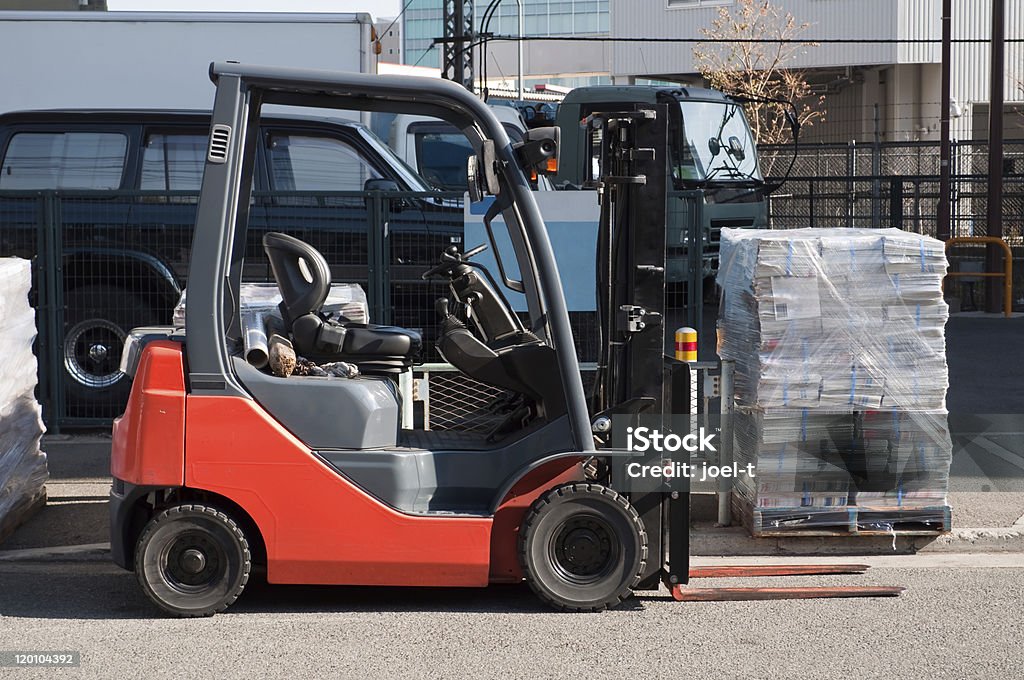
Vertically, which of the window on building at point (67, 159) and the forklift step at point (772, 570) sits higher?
the window on building at point (67, 159)

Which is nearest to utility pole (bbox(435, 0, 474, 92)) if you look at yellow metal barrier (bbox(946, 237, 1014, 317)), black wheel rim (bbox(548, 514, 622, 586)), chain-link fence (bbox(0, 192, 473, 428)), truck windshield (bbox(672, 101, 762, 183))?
truck windshield (bbox(672, 101, 762, 183))

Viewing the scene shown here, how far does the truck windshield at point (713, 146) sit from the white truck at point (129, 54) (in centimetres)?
787

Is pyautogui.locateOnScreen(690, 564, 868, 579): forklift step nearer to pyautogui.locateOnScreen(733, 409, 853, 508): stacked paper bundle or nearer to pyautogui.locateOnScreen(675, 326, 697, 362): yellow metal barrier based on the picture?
pyautogui.locateOnScreen(733, 409, 853, 508): stacked paper bundle

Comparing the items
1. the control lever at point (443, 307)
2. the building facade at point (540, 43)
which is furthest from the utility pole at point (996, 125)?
the building facade at point (540, 43)

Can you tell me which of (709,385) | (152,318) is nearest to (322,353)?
(709,385)

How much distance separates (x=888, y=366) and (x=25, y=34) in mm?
8956

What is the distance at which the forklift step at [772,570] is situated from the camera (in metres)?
6.27

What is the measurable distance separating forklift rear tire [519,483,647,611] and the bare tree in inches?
1102

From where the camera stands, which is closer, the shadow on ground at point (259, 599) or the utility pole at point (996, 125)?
the shadow on ground at point (259, 599)

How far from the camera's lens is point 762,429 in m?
6.59

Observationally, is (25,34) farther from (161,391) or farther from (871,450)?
(871,450)

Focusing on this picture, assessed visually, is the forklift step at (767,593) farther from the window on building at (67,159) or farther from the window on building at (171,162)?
the window on building at (67,159)

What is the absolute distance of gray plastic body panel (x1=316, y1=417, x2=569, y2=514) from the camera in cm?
568

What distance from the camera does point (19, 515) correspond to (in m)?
7.13
